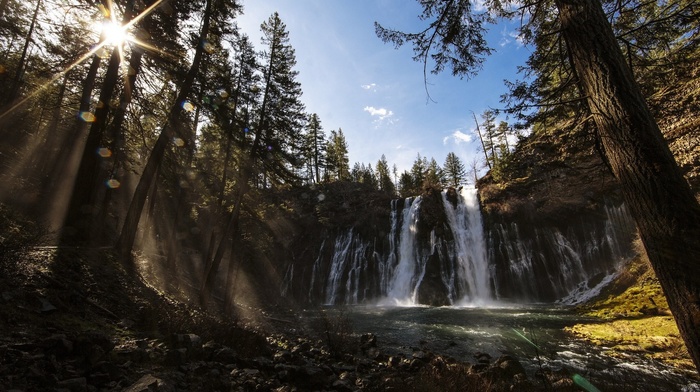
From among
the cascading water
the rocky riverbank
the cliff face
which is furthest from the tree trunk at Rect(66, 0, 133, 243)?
the cascading water

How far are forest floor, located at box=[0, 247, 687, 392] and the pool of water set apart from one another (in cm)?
120

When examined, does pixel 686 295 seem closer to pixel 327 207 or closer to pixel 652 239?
pixel 652 239

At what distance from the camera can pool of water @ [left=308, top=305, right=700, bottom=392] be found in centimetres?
742

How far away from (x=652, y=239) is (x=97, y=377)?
5.84 meters

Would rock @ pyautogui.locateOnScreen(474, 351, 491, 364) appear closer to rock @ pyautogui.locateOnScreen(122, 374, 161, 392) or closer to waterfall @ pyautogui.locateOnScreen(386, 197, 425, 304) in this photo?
rock @ pyautogui.locateOnScreen(122, 374, 161, 392)

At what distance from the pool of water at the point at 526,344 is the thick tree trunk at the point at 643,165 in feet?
5.16

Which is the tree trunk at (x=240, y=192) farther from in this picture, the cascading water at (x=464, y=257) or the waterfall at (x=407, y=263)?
the cascading water at (x=464, y=257)

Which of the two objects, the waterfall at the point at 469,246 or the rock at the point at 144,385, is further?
the waterfall at the point at 469,246

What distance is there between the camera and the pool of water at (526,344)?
24.3 ft

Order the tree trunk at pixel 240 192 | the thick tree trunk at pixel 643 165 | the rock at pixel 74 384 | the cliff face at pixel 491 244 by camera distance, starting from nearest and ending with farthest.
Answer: the thick tree trunk at pixel 643 165
the rock at pixel 74 384
the tree trunk at pixel 240 192
the cliff face at pixel 491 244

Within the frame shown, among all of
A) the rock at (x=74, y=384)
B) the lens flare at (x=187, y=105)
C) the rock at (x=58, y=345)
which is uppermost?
the lens flare at (x=187, y=105)

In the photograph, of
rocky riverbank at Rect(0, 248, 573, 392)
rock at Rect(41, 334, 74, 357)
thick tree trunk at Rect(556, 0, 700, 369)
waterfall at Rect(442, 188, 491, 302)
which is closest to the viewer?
thick tree trunk at Rect(556, 0, 700, 369)

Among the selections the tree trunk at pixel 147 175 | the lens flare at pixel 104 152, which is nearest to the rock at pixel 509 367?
the tree trunk at pixel 147 175

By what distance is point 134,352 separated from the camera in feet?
14.5
